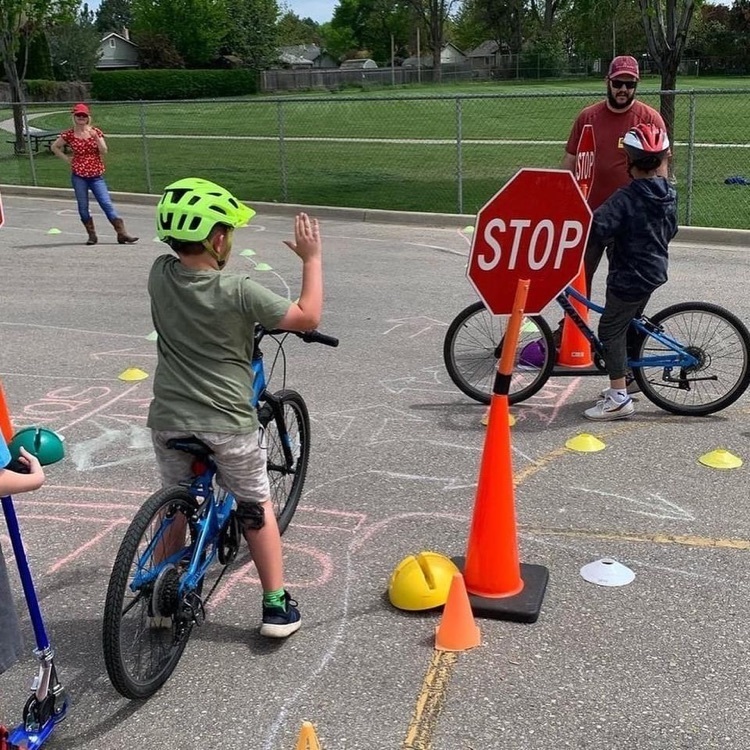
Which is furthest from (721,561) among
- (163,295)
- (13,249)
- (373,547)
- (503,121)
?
(503,121)

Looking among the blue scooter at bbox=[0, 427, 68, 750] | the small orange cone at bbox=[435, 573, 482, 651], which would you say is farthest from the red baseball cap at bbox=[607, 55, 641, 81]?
the blue scooter at bbox=[0, 427, 68, 750]

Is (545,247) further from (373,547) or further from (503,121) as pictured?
(503,121)

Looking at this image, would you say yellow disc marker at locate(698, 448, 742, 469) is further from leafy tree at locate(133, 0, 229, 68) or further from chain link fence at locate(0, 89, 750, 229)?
leafy tree at locate(133, 0, 229, 68)

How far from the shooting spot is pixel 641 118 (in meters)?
6.44

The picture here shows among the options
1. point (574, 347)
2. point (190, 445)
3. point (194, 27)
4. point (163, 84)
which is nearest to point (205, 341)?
point (190, 445)

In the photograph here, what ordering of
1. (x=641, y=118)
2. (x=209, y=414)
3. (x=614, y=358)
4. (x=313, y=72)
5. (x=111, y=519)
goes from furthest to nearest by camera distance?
(x=313, y=72), (x=641, y=118), (x=614, y=358), (x=111, y=519), (x=209, y=414)

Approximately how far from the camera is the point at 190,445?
3074 millimetres

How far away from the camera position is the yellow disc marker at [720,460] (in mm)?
4797

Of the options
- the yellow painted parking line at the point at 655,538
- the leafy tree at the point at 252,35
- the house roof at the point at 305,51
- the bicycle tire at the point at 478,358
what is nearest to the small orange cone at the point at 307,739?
the yellow painted parking line at the point at 655,538

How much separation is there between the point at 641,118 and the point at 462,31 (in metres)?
115

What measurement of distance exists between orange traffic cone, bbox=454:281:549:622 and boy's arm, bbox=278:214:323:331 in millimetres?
836

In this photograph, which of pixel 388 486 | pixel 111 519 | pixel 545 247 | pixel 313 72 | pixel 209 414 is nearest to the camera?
pixel 209 414

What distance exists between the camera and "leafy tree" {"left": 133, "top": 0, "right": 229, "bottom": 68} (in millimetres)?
80625

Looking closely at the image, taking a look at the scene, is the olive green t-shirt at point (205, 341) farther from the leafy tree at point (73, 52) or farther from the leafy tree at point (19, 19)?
the leafy tree at point (73, 52)
